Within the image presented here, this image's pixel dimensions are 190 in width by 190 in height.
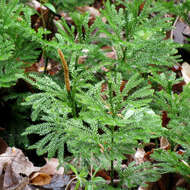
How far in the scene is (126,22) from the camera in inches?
79.1

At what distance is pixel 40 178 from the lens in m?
1.98

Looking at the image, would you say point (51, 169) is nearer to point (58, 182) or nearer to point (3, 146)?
point (58, 182)

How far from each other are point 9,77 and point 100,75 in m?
0.81

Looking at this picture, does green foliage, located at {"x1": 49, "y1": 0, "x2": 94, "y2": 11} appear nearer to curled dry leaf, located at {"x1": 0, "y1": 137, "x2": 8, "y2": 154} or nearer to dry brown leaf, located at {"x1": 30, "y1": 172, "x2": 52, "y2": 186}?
curled dry leaf, located at {"x1": 0, "y1": 137, "x2": 8, "y2": 154}

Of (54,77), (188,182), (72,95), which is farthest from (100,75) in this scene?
(188,182)

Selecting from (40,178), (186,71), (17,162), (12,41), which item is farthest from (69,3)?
(40,178)

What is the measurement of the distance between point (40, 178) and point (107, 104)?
899mm

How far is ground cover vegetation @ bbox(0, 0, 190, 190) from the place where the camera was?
142 centimetres

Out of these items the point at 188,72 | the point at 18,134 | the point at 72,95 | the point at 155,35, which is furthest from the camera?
the point at 188,72

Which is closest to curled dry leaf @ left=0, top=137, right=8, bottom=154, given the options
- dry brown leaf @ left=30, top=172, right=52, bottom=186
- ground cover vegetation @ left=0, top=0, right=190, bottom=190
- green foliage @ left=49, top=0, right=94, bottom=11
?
ground cover vegetation @ left=0, top=0, right=190, bottom=190

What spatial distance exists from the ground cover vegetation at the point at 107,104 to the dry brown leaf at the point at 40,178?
0.17 meters

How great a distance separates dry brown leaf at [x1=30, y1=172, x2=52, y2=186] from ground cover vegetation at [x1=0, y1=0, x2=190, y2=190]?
169 millimetres

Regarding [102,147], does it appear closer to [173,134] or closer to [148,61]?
[173,134]

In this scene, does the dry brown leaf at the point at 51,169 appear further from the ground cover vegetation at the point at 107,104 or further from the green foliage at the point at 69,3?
the green foliage at the point at 69,3
